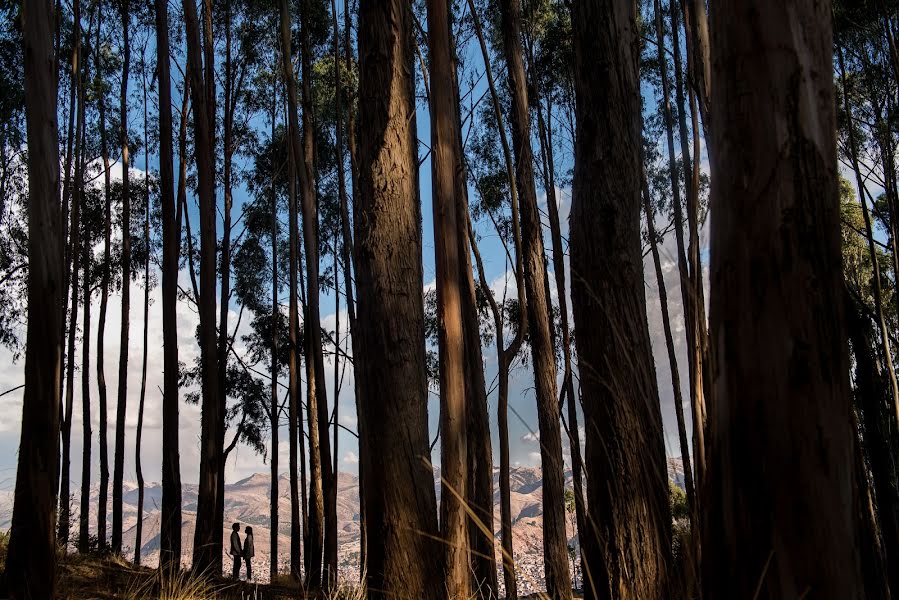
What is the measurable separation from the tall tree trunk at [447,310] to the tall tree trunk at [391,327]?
0.09 metres

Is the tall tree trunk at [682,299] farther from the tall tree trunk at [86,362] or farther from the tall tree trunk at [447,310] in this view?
the tall tree trunk at [86,362]

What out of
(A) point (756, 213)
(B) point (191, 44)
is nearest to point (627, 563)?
(A) point (756, 213)

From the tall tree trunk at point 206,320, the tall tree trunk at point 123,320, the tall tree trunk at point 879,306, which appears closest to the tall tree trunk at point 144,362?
the tall tree trunk at point 123,320

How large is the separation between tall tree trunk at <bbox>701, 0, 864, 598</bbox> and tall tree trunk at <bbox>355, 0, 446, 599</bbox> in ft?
5.85

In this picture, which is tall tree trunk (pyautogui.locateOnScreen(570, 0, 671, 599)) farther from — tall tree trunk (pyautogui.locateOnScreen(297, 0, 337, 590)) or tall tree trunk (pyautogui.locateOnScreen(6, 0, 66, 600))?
tall tree trunk (pyautogui.locateOnScreen(297, 0, 337, 590))

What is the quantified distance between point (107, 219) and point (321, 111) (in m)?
4.25

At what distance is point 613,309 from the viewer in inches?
110

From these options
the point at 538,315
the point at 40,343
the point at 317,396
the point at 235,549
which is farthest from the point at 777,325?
the point at 235,549

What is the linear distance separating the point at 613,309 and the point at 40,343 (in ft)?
10.6

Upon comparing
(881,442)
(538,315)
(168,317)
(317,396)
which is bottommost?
(881,442)

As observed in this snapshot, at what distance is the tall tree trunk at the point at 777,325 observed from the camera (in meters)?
1.03

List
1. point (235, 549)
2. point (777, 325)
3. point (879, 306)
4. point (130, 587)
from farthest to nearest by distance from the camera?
point (235, 549) → point (879, 306) → point (130, 587) → point (777, 325)

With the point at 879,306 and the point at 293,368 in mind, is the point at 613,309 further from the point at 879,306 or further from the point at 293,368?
the point at 293,368

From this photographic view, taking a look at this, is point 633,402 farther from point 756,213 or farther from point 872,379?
point 756,213
